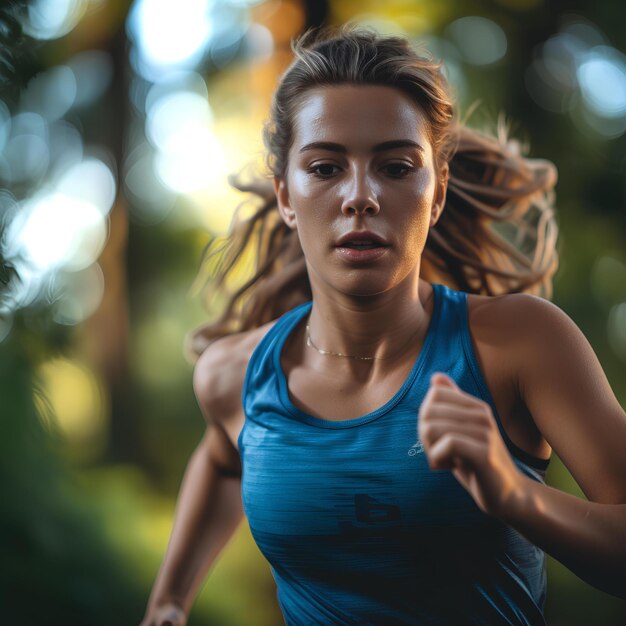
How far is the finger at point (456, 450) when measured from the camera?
2.35 feet

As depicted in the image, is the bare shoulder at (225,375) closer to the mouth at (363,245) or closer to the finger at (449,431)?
the mouth at (363,245)

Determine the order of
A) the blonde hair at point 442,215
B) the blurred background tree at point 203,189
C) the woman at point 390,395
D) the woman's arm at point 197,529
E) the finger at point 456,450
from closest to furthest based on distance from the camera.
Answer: the finger at point 456,450
the woman at point 390,395
the blonde hair at point 442,215
the woman's arm at point 197,529
the blurred background tree at point 203,189

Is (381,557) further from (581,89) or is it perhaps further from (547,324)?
(581,89)

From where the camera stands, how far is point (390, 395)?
104 cm

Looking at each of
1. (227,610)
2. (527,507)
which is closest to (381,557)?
(527,507)

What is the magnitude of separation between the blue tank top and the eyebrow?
0.25m

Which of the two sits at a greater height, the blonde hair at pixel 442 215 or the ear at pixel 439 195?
the blonde hair at pixel 442 215

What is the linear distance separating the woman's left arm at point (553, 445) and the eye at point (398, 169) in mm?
226

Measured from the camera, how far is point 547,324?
983 millimetres

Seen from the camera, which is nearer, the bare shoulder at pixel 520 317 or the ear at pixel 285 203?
the bare shoulder at pixel 520 317

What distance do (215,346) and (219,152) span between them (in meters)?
1.95

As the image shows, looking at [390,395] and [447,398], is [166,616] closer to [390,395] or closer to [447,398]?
[390,395]

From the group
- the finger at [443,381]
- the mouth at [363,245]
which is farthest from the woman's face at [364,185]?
the finger at [443,381]

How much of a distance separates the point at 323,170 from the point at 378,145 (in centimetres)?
8
